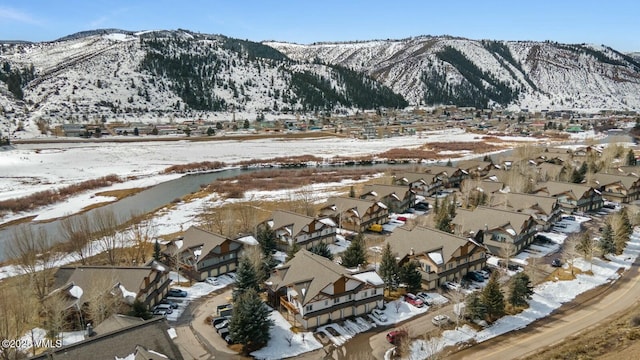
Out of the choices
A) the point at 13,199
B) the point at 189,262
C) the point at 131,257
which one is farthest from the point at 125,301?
the point at 13,199

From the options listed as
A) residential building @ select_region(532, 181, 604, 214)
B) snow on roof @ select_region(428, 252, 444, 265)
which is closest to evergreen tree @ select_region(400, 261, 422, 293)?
snow on roof @ select_region(428, 252, 444, 265)

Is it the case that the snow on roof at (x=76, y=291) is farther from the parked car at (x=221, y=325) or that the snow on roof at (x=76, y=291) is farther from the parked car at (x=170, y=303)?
the parked car at (x=221, y=325)

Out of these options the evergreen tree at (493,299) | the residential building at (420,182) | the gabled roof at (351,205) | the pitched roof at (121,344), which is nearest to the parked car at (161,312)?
the pitched roof at (121,344)

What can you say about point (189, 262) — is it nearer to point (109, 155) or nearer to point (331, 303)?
point (331, 303)

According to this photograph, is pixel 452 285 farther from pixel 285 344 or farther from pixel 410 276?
pixel 285 344

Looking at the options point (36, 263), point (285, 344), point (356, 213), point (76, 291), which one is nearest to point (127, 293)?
point (76, 291)
